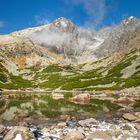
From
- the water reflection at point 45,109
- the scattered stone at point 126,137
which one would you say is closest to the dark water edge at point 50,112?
the water reflection at point 45,109

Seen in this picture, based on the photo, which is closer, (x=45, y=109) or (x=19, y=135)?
(x=19, y=135)

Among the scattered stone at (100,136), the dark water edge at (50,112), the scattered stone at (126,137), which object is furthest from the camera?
the dark water edge at (50,112)

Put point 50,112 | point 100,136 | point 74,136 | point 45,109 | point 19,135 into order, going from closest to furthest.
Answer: point 19,135 < point 74,136 < point 100,136 < point 50,112 < point 45,109

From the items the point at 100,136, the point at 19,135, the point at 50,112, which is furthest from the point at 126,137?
the point at 50,112

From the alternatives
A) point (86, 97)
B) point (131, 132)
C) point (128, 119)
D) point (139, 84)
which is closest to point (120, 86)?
point (139, 84)

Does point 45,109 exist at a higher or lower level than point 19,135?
higher

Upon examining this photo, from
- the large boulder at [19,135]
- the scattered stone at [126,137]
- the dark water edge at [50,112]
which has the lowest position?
the scattered stone at [126,137]

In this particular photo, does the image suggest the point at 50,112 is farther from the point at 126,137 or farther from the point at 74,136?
the point at 126,137

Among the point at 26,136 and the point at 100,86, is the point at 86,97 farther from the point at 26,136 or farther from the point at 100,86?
the point at 26,136

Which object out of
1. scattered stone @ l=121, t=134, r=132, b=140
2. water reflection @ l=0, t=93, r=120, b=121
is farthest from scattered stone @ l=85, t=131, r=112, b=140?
water reflection @ l=0, t=93, r=120, b=121

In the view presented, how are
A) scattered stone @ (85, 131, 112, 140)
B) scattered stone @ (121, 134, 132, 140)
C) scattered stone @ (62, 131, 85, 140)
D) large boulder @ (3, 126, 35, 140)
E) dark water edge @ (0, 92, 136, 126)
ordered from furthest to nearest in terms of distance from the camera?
dark water edge @ (0, 92, 136, 126) < scattered stone @ (121, 134, 132, 140) < scattered stone @ (85, 131, 112, 140) < scattered stone @ (62, 131, 85, 140) < large boulder @ (3, 126, 35, 140)

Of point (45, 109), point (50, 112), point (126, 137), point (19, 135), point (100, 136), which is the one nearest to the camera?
point (19, 135)

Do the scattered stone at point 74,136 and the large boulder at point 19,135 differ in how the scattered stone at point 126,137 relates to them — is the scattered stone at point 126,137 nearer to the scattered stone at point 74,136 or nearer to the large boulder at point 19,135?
the scattered stone at point 74,136

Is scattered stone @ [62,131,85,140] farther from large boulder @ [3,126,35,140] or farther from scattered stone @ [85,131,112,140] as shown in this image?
large boulder @ [3,126,35,140]
